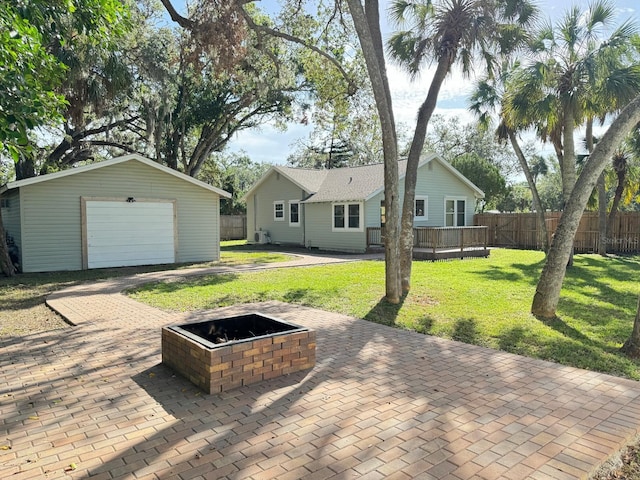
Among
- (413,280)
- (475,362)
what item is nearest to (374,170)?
(413,280)

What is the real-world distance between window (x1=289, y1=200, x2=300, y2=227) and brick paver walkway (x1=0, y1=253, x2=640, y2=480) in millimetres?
17276

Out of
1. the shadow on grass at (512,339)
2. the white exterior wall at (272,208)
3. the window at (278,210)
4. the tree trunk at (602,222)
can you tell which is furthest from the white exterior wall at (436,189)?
the shadow on grass at (512,339)

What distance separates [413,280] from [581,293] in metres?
3.64

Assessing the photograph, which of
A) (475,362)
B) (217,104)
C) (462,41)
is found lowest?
(475,362)

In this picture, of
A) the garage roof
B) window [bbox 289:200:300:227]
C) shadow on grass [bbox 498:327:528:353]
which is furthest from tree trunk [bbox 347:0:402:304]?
window [bbox 289:200:300:227]

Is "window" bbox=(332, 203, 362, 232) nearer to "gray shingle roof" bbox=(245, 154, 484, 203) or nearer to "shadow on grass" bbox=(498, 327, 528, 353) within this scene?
"gray shingle roof" bbox=(245, 154, 484, 203)

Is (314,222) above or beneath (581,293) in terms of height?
above

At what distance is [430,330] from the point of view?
657 cm

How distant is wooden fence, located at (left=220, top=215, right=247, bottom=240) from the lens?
29.9 meters

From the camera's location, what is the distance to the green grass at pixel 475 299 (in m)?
5.87

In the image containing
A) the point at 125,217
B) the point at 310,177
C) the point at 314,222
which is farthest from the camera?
the point at 310,177

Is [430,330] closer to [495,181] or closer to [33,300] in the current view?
[33,300]

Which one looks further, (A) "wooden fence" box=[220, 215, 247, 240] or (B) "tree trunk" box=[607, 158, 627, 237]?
(A) "wooden fence" box=[220, 215, 247, 240]

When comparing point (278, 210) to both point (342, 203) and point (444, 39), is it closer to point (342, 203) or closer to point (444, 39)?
point (342, 203)
